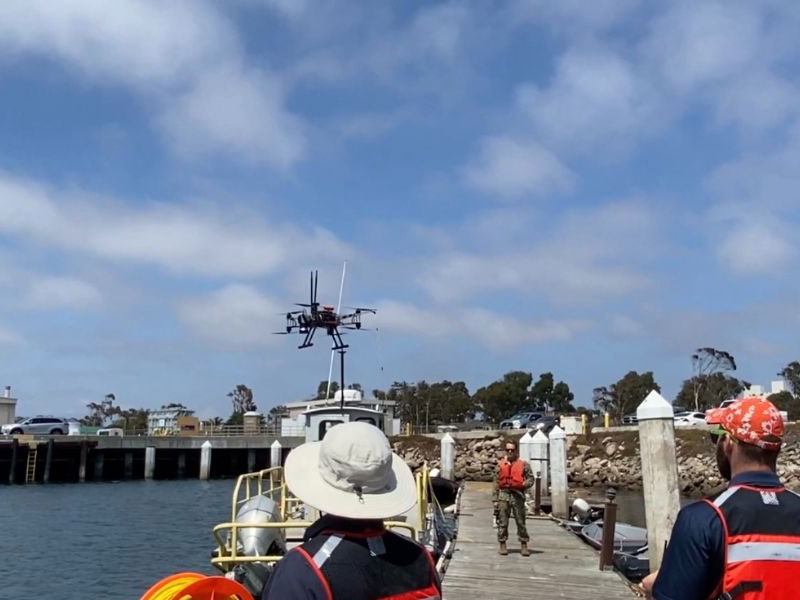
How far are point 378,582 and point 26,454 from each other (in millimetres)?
51215

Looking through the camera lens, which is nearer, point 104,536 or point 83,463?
point 104,536

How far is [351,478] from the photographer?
2842 mm

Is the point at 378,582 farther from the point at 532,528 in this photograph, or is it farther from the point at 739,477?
the point at 532,528

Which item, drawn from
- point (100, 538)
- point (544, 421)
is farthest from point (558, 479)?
point (544, 421)

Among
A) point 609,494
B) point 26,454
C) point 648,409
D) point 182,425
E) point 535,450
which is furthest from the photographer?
point 182,425

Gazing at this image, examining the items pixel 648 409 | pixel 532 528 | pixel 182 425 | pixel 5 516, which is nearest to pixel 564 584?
pixel 648 409

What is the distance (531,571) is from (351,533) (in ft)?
34.1

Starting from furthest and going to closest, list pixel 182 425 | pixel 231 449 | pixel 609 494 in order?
1. pixel 182 425
2. pixel 231 449
3. pixel 609 494

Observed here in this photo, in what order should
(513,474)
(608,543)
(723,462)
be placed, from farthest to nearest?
(513,474) < (608,543) < (723,462)

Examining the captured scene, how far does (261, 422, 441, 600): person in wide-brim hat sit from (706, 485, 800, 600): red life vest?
109 centimetres

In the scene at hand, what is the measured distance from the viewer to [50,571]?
19297mm

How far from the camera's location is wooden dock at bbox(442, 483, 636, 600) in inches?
424

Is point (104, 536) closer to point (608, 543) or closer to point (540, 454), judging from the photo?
point (540, 454)

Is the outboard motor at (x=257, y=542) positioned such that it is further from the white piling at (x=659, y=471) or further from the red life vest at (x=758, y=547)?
the red life vest at (x=758, y=547)
